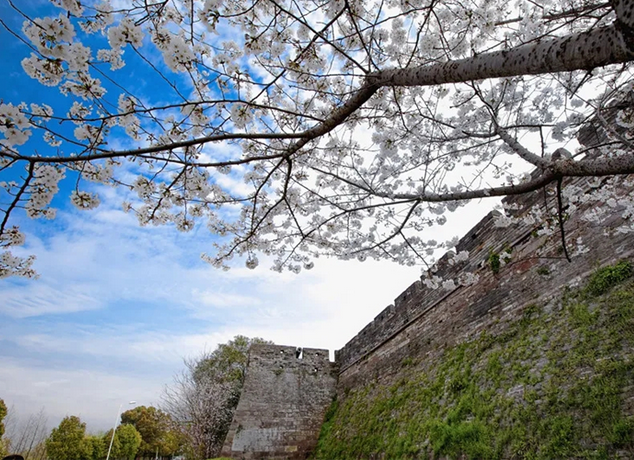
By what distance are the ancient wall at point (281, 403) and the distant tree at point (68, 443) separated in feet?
46.3

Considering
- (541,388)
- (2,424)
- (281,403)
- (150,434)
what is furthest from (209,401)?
(150,434)

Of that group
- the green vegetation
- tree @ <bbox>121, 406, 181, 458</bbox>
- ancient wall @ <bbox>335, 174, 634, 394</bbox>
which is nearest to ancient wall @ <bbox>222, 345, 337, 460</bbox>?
ancient wall @ <bbox>335, 174, 634, 394</bbox>

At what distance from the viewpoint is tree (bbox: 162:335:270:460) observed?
42.3 feet

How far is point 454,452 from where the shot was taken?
3.63 metres

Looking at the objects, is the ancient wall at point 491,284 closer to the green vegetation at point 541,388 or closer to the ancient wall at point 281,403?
the green vegetation at point 541,388

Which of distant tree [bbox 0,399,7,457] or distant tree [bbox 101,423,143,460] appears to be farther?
distant tree [bbox 101,423,143,460]

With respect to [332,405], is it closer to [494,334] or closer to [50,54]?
[494,334]

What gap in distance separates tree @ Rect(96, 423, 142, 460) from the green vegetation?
24.8 m

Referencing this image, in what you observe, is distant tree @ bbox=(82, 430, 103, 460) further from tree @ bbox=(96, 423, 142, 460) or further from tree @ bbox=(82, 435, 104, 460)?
tree @ bbox=(96, 423, 142, 460)

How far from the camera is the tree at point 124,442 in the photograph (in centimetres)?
2153

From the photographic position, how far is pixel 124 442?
22828 mm

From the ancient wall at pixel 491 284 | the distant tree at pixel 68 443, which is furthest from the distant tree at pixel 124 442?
the ancient wall at pixel 491 284

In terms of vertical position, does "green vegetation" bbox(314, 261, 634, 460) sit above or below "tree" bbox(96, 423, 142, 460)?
above

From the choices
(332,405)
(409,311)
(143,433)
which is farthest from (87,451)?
(409,311)
